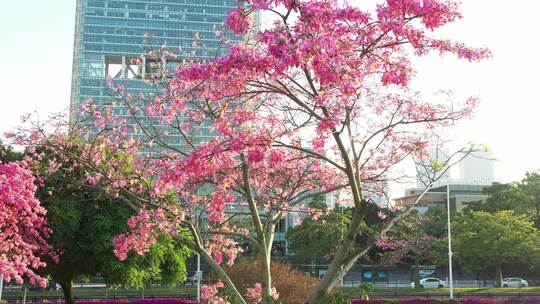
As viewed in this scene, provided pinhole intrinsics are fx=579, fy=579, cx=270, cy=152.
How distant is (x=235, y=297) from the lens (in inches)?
363

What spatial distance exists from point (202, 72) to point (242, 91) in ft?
2.29

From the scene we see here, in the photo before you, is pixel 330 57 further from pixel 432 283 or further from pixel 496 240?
pixel 432 283

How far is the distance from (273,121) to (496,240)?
37.1 metres

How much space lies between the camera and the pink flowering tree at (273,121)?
6.61 metres

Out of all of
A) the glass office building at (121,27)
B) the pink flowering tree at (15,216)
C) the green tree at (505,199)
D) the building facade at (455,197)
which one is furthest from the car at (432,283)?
the glass office building at (121,27)


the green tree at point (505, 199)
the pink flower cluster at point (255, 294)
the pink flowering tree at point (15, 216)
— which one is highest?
the green tree at point (505, 199)

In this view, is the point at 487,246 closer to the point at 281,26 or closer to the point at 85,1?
the point at 281,26

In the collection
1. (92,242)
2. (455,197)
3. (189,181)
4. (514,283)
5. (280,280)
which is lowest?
(514,283)

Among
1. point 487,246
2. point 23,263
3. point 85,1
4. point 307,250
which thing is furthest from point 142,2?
point 23,263

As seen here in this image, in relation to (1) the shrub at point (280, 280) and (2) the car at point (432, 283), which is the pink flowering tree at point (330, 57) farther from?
(2) the car at point (432, 283)

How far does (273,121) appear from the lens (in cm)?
849

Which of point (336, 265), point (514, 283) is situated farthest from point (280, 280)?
point (514, 283)

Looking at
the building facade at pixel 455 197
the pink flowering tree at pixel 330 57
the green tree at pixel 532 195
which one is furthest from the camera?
the building facade at pixel 455 197

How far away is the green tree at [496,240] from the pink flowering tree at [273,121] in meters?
33.2
